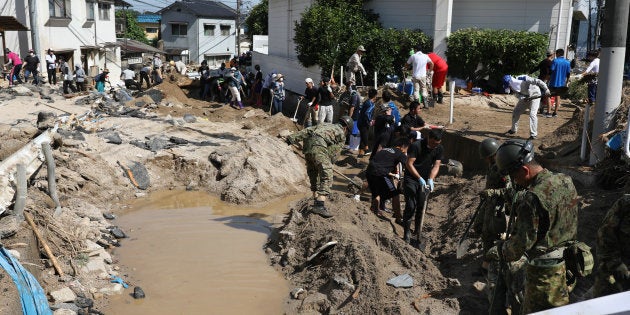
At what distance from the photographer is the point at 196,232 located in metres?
9.08

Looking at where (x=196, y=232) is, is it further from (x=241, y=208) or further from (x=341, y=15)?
(x=341, y=15)

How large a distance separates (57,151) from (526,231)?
8.93m

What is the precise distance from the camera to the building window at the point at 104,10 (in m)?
33.8

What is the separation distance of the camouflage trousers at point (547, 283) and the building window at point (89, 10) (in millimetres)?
31915

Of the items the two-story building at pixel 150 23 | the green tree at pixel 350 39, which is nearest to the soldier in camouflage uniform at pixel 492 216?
the green tree at pixel 350 39

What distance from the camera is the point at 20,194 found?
6621 millimetres

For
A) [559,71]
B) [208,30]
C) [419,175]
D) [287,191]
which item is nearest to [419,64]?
[559,71]

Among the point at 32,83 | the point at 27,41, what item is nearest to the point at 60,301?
the point at 32,83

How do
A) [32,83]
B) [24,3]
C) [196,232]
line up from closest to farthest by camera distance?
[196,232], [32,83], [24,3]

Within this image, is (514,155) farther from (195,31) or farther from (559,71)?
(195,31)

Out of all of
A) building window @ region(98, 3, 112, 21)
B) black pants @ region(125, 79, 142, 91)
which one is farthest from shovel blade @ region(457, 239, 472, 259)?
building window @ region(98, 3, 112, 21)

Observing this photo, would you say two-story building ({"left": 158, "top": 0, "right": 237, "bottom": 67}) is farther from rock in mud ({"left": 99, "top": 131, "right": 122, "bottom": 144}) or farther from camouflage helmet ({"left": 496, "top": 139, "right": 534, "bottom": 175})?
camouflage helmet ({"left": 496, "top": 139, "right": 534, "bottom": 175})

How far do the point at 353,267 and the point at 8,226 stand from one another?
3717mm

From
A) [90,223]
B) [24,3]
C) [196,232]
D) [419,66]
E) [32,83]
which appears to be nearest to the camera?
[90,223]
